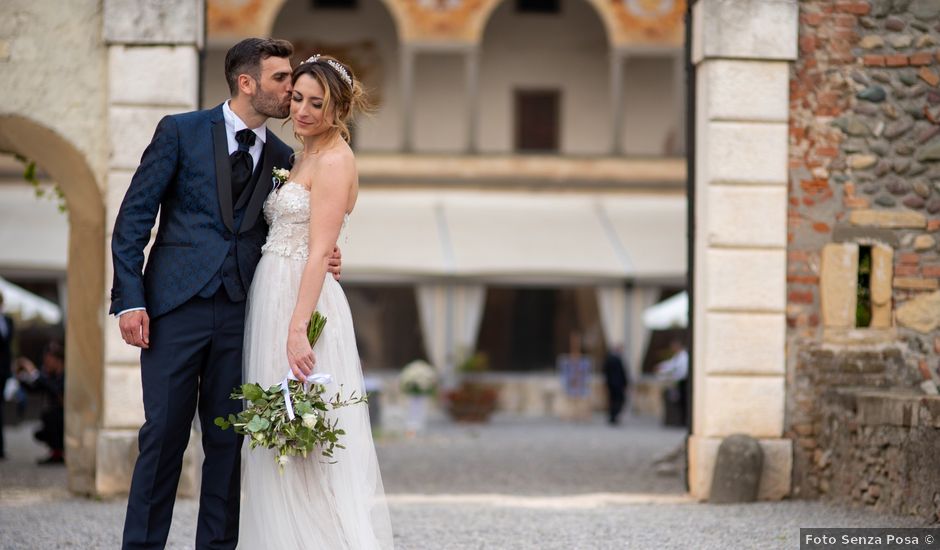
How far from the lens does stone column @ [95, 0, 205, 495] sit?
8.40m

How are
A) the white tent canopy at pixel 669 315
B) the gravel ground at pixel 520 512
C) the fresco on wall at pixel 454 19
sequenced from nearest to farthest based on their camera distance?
1. the gravel ground at pixel 520 512
2. the white tent canopy at pixel 669 315
3. the fresco on wall at pixel 454 19

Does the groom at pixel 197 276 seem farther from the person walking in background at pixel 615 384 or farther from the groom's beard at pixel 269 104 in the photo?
the person walking in background at pixel 615 384

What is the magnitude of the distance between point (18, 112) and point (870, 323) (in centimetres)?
569

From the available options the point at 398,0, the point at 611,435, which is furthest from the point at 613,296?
the point at 398,0

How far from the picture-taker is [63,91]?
855 centimetres

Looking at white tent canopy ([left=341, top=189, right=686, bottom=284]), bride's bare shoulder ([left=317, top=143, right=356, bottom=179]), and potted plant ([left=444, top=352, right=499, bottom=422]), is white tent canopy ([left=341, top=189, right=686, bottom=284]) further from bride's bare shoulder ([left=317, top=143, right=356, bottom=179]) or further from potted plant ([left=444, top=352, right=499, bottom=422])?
Answer: bride's bare shoulder ([left=317, top=143, right=356, bottom=179])

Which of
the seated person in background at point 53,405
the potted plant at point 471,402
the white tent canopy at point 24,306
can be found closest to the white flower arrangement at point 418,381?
the potted plant at point 471,402

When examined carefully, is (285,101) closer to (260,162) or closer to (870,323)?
(260,162)

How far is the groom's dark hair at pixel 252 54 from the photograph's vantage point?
5.02m

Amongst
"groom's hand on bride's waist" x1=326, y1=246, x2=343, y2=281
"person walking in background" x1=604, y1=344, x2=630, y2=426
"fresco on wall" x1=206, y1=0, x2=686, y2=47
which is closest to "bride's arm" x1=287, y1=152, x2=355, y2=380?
"groom's hand on bride's waist" x1=326, y1=246, x2=343, y2=281

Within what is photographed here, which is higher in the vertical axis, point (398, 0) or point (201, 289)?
point (398, 0)

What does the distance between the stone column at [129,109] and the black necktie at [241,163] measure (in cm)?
344

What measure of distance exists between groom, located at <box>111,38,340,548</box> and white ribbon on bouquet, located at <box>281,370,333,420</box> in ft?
0.77

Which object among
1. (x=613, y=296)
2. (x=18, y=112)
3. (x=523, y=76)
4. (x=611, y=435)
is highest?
(x=523, y=76)
